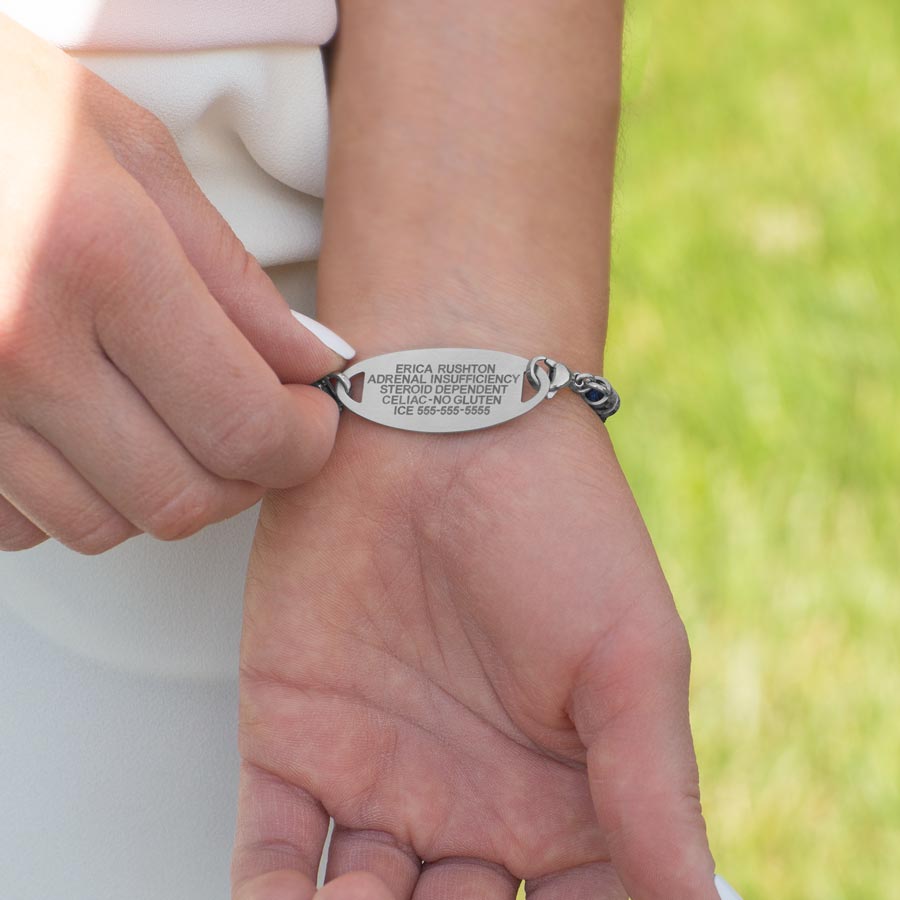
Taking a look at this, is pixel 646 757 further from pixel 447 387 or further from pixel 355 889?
pixel 447 387

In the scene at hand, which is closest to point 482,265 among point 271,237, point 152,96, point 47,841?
point 271,237

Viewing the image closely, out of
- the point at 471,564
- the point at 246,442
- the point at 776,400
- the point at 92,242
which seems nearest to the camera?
the point at 92,242

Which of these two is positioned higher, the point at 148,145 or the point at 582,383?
the point at 148,145

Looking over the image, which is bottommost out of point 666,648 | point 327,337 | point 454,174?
point 666,648

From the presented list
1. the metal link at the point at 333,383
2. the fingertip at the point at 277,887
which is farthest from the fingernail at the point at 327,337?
the fingertip at the point at 277,887

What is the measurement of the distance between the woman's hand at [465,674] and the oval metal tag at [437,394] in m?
0.02

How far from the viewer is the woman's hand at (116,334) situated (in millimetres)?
896

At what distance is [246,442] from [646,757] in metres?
0.43

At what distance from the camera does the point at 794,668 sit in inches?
93.7

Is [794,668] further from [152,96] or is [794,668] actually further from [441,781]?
[152,96]

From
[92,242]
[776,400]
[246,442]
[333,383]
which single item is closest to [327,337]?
[333,383]

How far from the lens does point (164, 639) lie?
1.21 metres

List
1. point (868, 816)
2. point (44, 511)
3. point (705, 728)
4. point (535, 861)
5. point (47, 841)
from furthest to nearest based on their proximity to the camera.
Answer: point (705, 728), point (868, 816), point (47, 841), point (535, 861), point (44, 511)

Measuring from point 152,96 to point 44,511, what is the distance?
364mm
